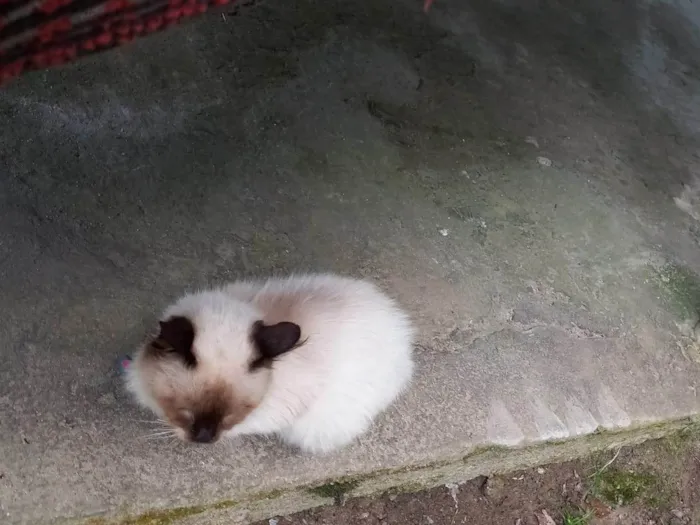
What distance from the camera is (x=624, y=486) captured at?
2.55m

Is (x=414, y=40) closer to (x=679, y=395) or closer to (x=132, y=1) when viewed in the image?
(x=679, y=395)

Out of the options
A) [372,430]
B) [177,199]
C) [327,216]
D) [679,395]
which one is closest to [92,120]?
[177,199]

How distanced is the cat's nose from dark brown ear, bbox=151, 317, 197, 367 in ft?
0.47

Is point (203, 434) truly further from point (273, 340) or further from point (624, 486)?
point (624, 486)

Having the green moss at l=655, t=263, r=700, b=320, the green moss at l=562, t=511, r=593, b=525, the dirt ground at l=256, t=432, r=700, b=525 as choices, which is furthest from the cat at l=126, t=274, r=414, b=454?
the green moss at l=655, t=263, r=700, b=320

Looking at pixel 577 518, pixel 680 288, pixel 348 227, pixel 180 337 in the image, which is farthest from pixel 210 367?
pixel 680 288

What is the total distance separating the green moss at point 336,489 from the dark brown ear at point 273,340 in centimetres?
54

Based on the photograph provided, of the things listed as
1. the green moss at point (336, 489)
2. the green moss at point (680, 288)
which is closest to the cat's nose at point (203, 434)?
the green moss at point (336, 489)

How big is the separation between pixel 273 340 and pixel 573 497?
1.52m

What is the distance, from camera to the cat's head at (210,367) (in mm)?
1534

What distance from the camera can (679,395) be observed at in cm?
236

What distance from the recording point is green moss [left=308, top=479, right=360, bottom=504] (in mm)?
1938

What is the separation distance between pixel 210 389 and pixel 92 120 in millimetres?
1237

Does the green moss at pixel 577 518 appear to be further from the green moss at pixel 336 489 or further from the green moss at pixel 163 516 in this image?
the green moss at pixel 163 516
